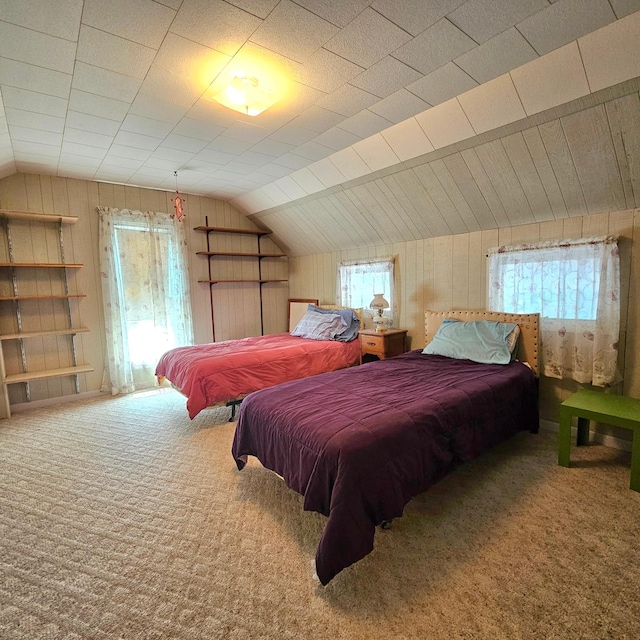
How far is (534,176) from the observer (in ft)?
8.39

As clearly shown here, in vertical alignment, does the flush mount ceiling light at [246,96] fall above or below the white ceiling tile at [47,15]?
below

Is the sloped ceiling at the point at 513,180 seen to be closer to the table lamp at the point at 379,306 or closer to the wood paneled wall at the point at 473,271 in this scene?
the wood paneled wall at the point at 473,271

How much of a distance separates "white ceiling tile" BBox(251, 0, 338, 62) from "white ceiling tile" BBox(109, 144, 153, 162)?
1.94 meters

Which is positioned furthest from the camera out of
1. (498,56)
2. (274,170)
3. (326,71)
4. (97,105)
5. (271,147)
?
(274,170)

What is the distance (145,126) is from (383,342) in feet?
9.72

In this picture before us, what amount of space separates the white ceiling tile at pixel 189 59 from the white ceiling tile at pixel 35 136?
1.54 metres

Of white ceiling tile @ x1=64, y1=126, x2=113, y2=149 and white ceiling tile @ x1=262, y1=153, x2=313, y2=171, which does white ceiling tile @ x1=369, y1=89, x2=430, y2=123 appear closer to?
white ceiling tile @ x1=262, y1=153, x2=313, y2=171

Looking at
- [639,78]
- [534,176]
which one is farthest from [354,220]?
[639,78]

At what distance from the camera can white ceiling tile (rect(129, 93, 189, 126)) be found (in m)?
2.24

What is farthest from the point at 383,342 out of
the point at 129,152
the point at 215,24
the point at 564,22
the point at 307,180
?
the point at 129,152

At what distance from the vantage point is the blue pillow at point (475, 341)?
2.83m

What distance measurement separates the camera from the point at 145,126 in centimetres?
262

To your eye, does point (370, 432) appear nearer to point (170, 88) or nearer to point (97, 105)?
point (170, 88)

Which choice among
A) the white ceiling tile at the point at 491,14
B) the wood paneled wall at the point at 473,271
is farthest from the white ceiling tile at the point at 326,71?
the wood paneled wall at the point at 473,271
